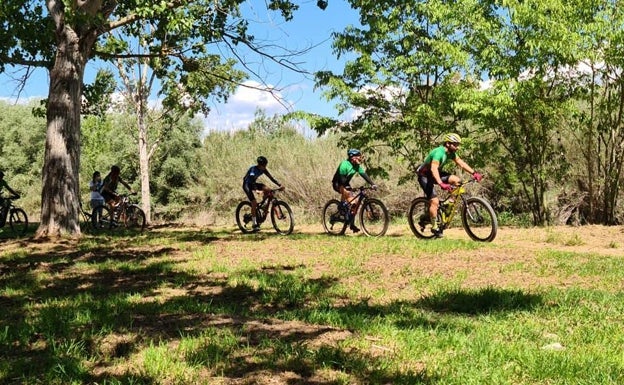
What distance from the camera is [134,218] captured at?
15.5 meters

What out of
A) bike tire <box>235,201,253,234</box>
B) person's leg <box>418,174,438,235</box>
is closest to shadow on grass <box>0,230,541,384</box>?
person's leg <box>418,174,438,235</box>

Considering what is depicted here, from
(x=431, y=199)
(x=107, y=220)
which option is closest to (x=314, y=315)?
(x=431, y=199)

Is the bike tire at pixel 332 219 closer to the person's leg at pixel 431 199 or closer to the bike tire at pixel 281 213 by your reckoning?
the bike tire at pixel 281 213

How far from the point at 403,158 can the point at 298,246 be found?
7.21 m

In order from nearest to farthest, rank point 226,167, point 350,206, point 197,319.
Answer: point 197,319 < point 350,206 < point 226,167

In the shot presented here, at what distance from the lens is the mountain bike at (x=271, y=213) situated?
1331cm

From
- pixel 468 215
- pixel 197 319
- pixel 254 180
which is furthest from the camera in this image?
pixel 254 180

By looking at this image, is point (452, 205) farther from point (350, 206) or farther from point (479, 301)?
point (479, 301)

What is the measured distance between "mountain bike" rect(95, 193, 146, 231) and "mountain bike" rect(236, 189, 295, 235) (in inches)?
117

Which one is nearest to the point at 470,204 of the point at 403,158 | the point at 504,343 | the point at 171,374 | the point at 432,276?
the point at 432,276

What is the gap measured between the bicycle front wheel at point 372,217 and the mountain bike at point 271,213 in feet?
5.72

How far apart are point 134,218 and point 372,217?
7.06m

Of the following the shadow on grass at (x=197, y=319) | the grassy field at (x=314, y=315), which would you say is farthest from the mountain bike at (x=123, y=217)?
the shadow on grass at (x=197, y=319)

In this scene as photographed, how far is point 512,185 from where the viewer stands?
53.8 feet
